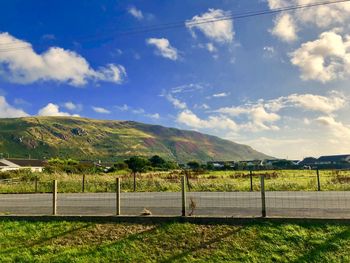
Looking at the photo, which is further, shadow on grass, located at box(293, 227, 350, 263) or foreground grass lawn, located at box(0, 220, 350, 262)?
foreground grass lawn, located at box(0, 220, 350, 262)

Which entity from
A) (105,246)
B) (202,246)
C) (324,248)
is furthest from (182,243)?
(324,248)

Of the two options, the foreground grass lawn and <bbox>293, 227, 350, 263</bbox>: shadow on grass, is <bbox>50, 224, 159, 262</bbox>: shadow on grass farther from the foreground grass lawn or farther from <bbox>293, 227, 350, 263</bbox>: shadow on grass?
<bbox>293, 227, 350, 263</bbox>: shadow on grass

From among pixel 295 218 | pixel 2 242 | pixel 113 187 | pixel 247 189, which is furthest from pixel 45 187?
pixel 295 218

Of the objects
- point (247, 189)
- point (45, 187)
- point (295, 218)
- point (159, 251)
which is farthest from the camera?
point (45, 187)

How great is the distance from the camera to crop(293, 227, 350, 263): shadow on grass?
8.94 m

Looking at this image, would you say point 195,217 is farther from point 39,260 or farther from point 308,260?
point 39,260

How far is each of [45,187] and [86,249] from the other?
19.3 meters

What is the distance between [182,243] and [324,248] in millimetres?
3762

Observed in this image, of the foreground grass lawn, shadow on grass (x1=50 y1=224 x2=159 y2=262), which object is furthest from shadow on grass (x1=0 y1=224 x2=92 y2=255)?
shadow on grass (x1=50 y1=224 x2=159 y2=262)

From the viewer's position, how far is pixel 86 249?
1002 centimetres

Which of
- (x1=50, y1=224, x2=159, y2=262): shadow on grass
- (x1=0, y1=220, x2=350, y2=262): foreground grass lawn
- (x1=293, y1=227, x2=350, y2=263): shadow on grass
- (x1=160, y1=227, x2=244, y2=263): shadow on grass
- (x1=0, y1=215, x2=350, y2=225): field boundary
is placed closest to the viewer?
(x1=293, y1=227, x2=350, y2=263): shadow on grass

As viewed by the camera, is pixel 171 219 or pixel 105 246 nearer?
pixel 105 246

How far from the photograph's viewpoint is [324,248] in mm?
9164

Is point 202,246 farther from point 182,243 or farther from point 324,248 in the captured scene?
point 324,248
